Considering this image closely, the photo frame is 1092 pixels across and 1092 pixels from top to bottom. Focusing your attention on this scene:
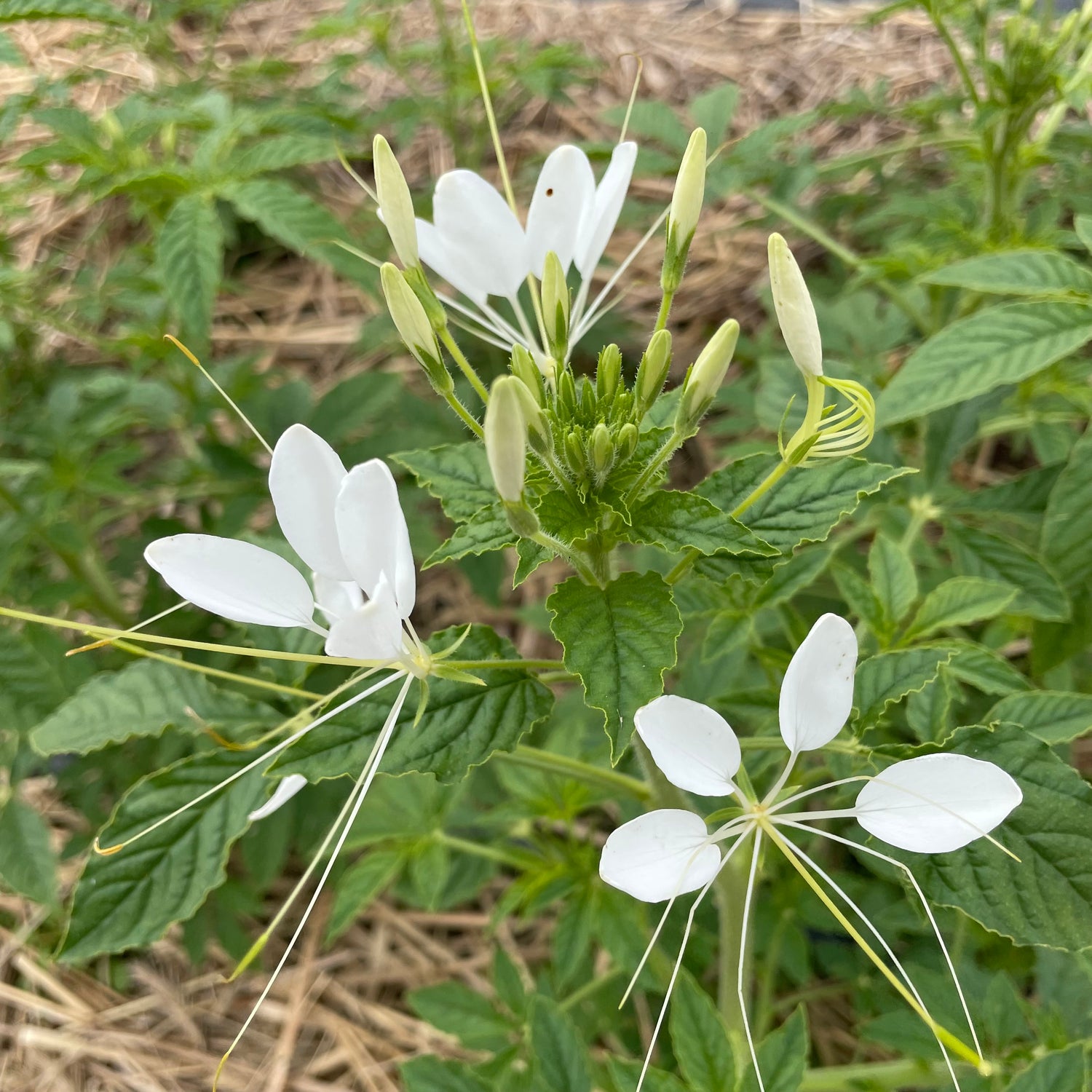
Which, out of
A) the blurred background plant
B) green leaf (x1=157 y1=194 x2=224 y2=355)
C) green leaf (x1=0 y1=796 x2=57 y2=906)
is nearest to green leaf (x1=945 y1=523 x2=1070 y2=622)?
→ the blurred background plant

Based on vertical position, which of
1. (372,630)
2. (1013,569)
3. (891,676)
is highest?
(372,630)

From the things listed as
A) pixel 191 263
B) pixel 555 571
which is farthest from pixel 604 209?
pixel 555 571

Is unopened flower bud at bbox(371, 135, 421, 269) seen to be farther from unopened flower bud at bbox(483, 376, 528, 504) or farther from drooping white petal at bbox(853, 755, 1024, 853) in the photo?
drooping white petal at bbox(853, 755, 1024, 853)

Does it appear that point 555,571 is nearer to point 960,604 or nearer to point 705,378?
point 960,604

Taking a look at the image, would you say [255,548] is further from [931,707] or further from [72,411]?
[72,411]

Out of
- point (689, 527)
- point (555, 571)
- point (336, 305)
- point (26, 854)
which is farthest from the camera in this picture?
point (336, 305)
